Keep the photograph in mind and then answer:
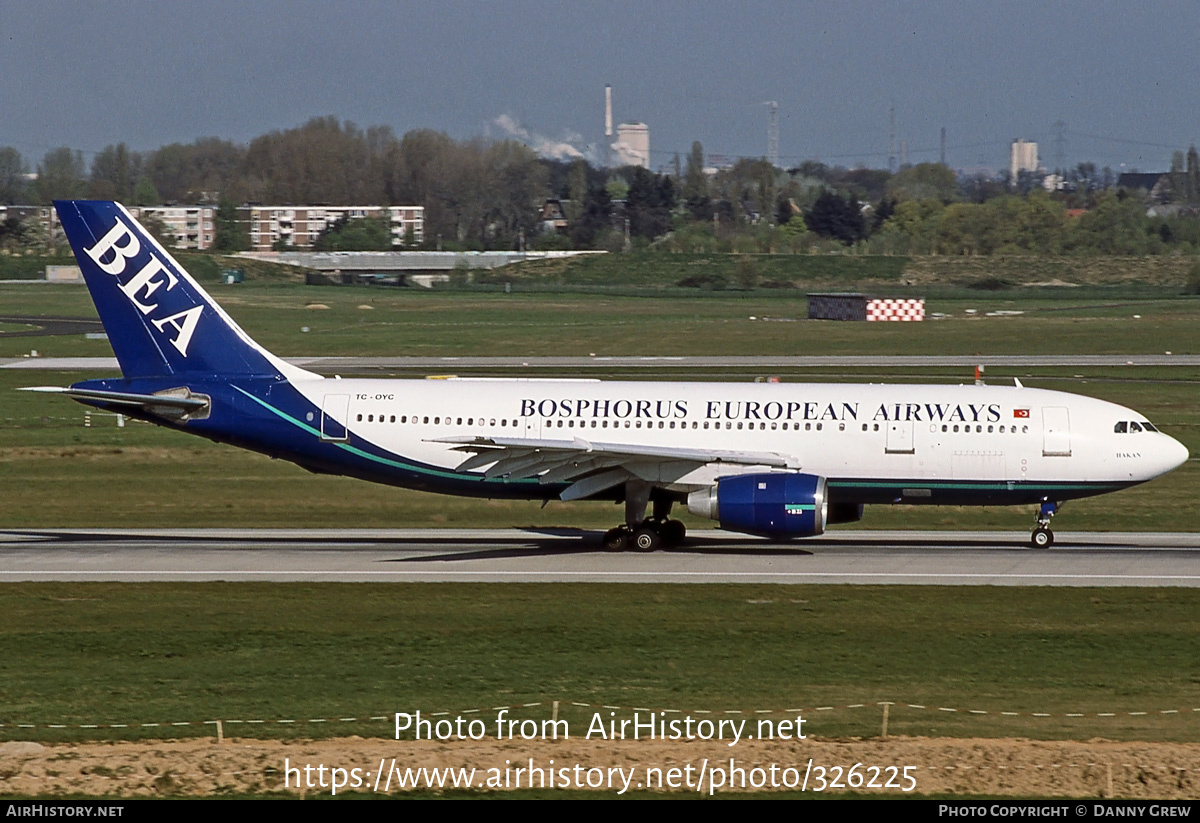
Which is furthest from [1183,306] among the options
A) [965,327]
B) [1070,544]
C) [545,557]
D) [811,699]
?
[811,699]

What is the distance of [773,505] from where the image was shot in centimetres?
3497

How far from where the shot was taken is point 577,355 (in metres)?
93.4

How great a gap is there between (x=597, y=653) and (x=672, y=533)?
12557 millimetres

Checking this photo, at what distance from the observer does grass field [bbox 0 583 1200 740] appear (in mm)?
22469

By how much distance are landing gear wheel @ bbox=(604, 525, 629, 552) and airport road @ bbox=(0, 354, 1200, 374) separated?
4331 centimetres

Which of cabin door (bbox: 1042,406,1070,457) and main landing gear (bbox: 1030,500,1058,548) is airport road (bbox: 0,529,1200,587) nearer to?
main landing gear (bbox: 1030,500,1058,548)

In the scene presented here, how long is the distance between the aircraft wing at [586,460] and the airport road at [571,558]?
2.01 meters

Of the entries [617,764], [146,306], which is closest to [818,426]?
[146,306]

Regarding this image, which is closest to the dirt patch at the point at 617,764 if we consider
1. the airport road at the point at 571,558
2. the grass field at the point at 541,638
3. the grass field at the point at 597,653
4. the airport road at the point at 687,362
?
the grass field at the point at 597,653

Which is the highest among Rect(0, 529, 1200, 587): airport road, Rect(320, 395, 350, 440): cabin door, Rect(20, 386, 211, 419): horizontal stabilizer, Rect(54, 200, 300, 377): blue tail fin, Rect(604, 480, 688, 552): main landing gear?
Rect(54, 200, 300, 377): blue tail fin

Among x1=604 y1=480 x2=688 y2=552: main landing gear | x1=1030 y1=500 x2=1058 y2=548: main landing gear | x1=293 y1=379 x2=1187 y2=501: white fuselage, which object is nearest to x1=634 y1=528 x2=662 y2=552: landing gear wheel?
x1=604 y1=480 x2=688 y2=552: main landing gear

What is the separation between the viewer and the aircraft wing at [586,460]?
117ft

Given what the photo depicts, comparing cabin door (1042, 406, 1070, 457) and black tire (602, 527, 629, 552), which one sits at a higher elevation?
cabin door (1042, 406, 1070, 457)
